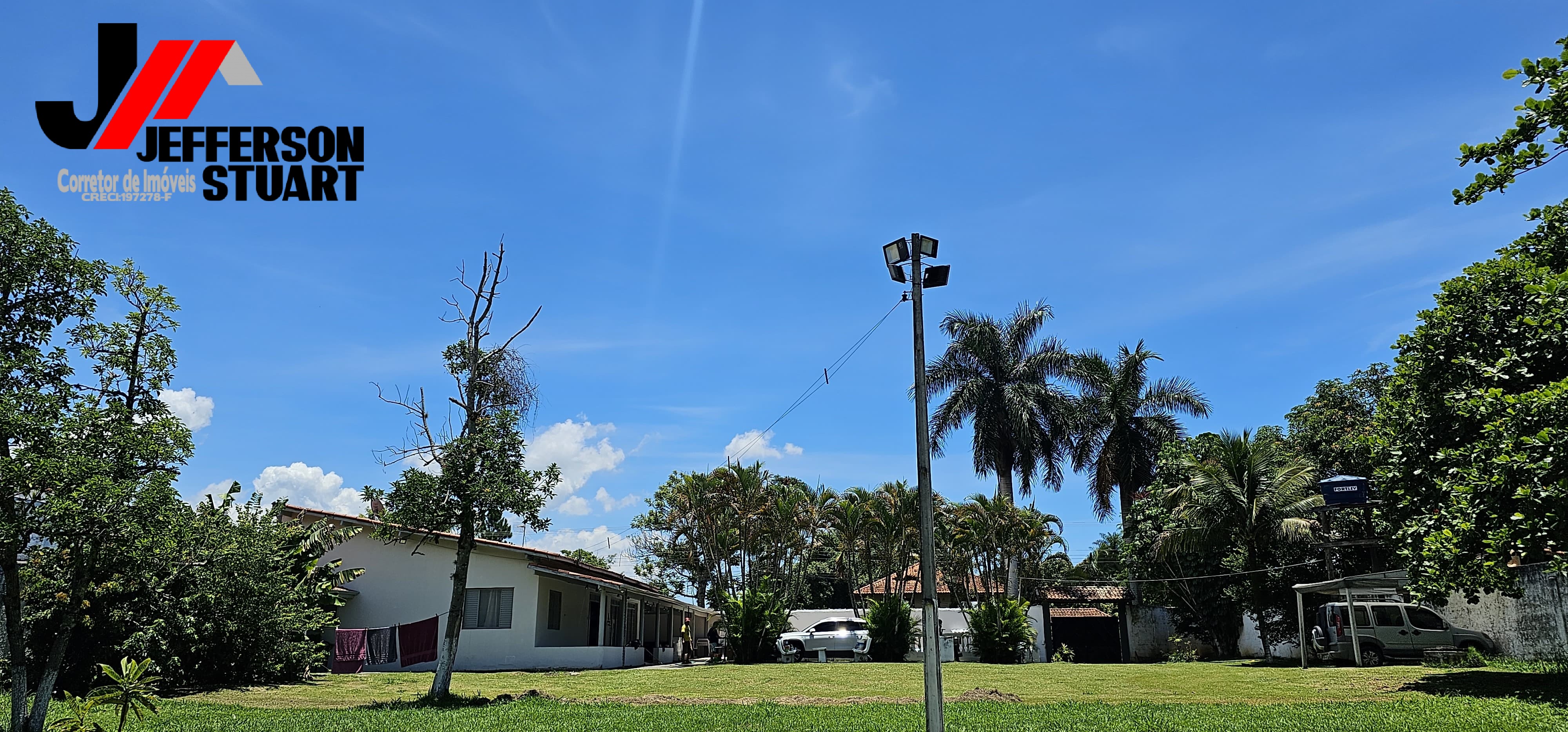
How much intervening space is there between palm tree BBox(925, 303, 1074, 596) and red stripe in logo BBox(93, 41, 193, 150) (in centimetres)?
A: 3353

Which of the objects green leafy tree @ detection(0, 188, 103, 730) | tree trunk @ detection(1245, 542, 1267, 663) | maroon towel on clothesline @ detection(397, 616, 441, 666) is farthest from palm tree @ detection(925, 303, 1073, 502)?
green leafy tree @ detection(0, 188, 103, 730)

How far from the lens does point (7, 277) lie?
10523 millimetres

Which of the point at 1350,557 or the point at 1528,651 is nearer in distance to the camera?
the point at 1528,651

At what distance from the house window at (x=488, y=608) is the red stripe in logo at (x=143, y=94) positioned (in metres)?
18.1

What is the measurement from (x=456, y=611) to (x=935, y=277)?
11897 millimetres

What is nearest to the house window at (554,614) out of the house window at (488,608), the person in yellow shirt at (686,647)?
the house window at (488,608)

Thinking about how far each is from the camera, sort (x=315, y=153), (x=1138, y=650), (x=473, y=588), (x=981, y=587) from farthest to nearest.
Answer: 1. (x=981, y=587)
2. (x=1138, y=650)
3. (x=473, y=588)
4. (x=315, y=153)

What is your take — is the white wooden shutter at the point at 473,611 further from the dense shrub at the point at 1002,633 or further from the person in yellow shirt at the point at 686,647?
the dense shrub at the point at 1002,633

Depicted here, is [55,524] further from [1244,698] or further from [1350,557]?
[1350,557]

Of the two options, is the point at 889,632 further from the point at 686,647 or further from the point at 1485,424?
the point at 1485,424

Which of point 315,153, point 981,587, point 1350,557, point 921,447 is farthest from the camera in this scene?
point 981,587

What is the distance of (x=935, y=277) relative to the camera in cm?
1055

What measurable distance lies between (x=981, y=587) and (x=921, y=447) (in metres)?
41.2

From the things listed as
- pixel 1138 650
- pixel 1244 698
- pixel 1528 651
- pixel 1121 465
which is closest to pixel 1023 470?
pixel 1121 465
